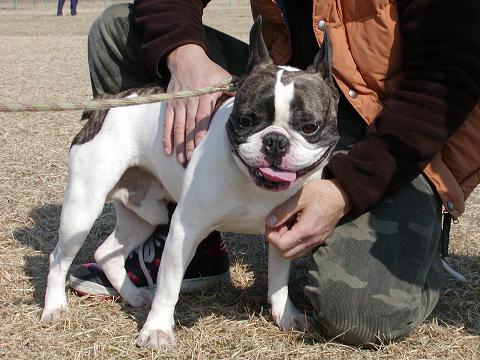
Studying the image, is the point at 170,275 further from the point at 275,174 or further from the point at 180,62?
the point at 180,62

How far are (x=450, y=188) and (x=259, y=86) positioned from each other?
955 millimetres

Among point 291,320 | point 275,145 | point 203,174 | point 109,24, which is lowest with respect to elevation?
point 291,320

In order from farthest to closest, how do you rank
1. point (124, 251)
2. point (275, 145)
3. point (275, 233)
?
point (124, 251), point (275, 233), point (275, 145)

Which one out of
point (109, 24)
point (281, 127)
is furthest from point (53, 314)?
point (109, 24)

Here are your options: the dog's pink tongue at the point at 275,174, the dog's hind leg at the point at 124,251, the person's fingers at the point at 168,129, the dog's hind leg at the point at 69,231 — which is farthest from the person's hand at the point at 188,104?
the dog's hind leg at the point at 124,251

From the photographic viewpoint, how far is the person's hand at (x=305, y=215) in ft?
8.19

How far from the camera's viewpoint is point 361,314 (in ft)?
8.32

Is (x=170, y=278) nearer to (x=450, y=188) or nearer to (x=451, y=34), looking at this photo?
(x=450, y=188)

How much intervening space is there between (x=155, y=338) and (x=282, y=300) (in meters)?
0.53

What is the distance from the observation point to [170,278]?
2498 millimetres

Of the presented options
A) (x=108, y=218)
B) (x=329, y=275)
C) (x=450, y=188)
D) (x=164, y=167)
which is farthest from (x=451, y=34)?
(x=108, y=218)

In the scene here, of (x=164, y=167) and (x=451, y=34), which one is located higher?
(x=451, y=34)

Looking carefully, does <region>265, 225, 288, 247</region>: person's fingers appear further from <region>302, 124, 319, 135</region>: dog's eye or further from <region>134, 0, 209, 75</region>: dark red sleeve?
<region>134, 0, 209, 75</region>: dark red sleeve

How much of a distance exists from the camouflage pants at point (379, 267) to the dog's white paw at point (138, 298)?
29.1 inches
